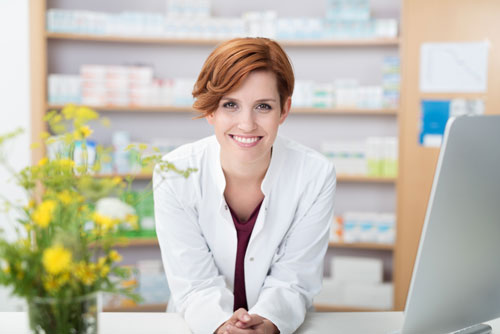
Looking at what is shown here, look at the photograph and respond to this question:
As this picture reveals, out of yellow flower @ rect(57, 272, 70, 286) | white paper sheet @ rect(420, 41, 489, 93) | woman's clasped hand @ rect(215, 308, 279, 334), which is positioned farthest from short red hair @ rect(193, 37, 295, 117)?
white paper sheet @ rect(420, 41, 489, 93)

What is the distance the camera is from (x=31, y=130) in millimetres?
3875

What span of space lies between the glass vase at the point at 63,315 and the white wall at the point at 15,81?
3.27 m

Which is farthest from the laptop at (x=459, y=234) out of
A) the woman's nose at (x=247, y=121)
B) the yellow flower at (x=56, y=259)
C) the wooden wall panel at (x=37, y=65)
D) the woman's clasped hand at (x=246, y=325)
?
the wooden wall panel at (x=37, y=65)

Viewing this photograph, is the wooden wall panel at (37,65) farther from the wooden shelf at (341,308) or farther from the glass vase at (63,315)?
the glass vase at (63,315)

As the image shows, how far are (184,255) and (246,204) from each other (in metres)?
0.31

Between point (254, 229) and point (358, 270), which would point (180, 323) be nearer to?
point (254, 229)

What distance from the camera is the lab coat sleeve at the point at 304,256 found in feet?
5.69

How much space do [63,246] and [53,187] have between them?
18cm

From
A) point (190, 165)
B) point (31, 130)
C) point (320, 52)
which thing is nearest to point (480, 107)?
point (320, 52)

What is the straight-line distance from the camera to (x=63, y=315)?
0.90 m

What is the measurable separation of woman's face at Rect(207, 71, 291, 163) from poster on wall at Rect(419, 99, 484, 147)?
2293mm

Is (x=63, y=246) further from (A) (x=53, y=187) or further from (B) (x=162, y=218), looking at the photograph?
(B) (x=162, y=218)

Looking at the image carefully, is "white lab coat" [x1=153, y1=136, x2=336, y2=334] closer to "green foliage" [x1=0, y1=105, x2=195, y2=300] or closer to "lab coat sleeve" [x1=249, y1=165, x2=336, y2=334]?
"lab coat sleeve" [x1=249, y1=165, x2=336, y2=334]

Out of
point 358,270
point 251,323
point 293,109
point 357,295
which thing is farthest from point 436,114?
point 251,323
